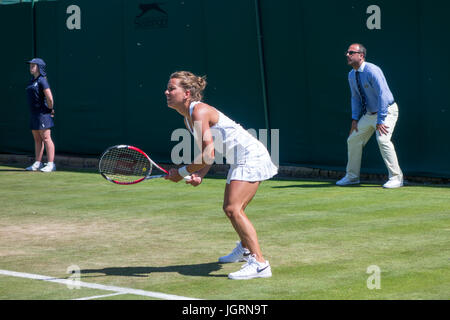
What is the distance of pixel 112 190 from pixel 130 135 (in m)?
3.68

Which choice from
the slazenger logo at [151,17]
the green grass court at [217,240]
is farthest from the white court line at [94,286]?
the slazenger logo at [151,17]

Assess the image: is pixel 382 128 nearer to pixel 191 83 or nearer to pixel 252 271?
pixel 191 83

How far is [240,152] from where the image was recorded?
6762 millimetres

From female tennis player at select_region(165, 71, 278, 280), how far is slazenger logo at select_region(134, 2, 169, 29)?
8.63 m

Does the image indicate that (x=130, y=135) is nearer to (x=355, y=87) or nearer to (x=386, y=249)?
(x=355, y=87)

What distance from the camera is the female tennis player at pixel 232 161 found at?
6.50 m

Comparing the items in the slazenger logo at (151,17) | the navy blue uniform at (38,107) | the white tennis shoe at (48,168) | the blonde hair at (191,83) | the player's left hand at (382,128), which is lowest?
the white tennis shoe at (48,168)

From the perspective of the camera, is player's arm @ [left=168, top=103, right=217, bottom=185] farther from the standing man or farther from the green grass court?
the standing man

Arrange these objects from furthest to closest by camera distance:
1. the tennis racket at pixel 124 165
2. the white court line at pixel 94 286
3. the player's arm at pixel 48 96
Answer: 1. the player's arm at pixel 48 96
2. the tennis racket at pixel 124 165
3. the white court line at pixel 94 286

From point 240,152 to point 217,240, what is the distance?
1624 mm

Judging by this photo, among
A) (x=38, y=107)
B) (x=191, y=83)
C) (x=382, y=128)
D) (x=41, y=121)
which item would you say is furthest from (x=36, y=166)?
(x=191, y=83)

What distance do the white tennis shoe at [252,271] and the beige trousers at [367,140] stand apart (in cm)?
585

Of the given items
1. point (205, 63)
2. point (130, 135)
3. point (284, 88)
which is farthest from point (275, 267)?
point (130, 135)

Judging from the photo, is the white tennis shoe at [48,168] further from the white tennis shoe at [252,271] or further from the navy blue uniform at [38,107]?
the white tennis shoe at [252,271]
